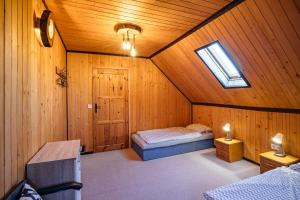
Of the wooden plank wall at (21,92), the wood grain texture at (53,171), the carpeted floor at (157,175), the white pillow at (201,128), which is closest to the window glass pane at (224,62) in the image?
the white pillow at (201,128)

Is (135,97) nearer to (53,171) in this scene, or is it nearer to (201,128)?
(201,128)

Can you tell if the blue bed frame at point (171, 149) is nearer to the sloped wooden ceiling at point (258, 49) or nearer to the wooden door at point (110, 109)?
the wooden door at point (110, 109)

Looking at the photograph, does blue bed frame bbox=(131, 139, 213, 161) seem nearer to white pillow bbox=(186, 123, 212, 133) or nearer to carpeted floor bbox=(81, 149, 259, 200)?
carpeted floor bbox=(81, 149, 259, 200)

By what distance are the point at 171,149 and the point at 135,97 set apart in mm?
1657

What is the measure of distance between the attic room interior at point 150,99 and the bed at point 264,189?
1cm

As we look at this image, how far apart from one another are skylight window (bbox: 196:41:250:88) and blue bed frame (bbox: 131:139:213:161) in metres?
1.59

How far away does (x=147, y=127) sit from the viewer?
4.59m

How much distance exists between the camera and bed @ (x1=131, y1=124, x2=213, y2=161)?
3.49 meters

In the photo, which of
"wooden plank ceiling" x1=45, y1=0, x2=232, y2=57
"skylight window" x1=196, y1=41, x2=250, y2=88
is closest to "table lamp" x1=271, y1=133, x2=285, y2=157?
"skylight window" x1=196, y1=41, x2=250, y2=88

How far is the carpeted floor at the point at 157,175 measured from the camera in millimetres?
2287

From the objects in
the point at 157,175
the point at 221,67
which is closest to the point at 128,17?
the point at 221,67

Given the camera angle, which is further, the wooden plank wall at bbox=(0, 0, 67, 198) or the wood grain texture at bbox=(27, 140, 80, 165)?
the wood grain texture at bbox=(27, 140, 80, 165)

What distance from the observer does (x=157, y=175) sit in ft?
9.23

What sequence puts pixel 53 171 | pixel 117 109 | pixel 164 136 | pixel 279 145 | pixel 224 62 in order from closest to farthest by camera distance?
1. pixel 53 171
2. pixel 279 145
3. pixel 224 62
4. pixel 164 136
5. pixel 117 109
